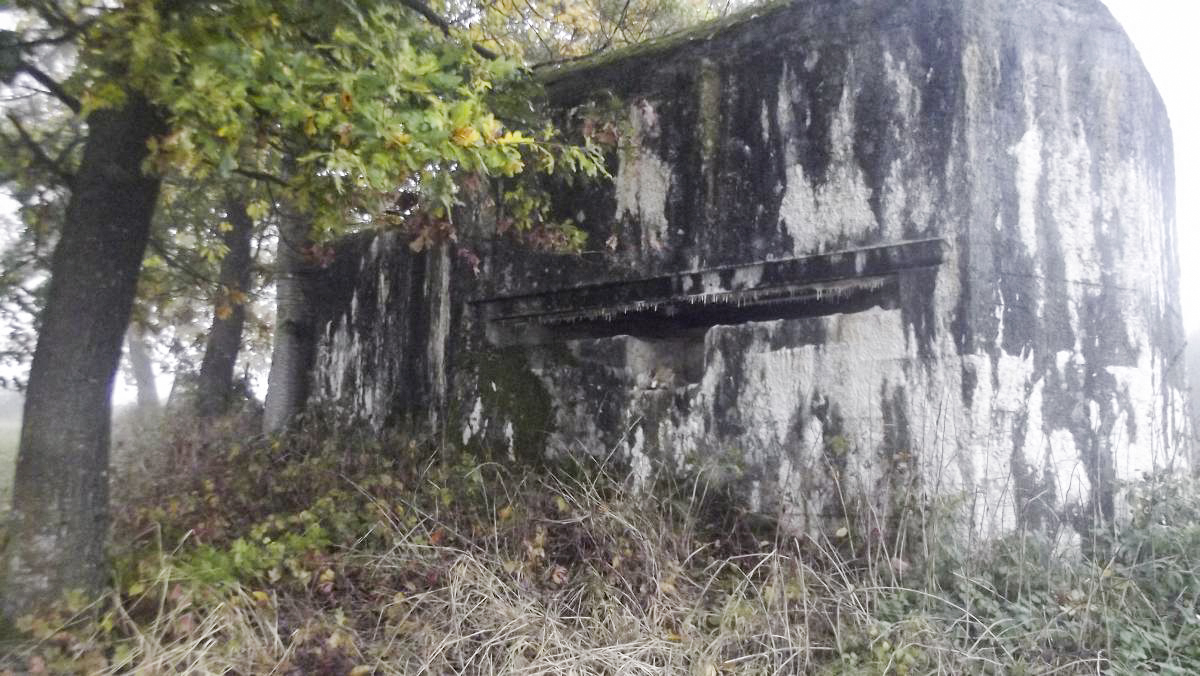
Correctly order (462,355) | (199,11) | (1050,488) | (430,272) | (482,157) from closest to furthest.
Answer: (199,11) < (482,157) < (1050,488) < (462,355) < (430,272)

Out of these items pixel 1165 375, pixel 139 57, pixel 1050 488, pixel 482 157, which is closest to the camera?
pixel 139 57

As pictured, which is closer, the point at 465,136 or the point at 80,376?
the point at 465,136

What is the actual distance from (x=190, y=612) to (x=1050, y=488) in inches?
154

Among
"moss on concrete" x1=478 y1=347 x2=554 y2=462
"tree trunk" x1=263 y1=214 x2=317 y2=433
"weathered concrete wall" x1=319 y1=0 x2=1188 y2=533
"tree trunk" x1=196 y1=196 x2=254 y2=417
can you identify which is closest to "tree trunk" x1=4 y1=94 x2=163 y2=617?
"moss on concrete" x1=478 y1=347 x2=554 y2=462

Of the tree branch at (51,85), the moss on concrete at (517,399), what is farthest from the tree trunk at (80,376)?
the moss on concrete at (517,399)

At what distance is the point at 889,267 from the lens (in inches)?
185

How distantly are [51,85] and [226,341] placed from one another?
540cm

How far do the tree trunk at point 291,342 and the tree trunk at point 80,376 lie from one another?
388cm

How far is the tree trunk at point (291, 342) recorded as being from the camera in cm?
805

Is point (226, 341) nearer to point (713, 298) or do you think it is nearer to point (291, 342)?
point (291, 342)

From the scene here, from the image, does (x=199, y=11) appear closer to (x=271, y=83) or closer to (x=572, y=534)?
(x=271, y=83)

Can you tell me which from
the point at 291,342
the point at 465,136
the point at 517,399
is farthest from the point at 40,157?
the point at 291,342

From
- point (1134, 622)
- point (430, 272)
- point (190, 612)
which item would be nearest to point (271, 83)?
point (190, 612)

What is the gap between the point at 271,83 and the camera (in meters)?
3.56
